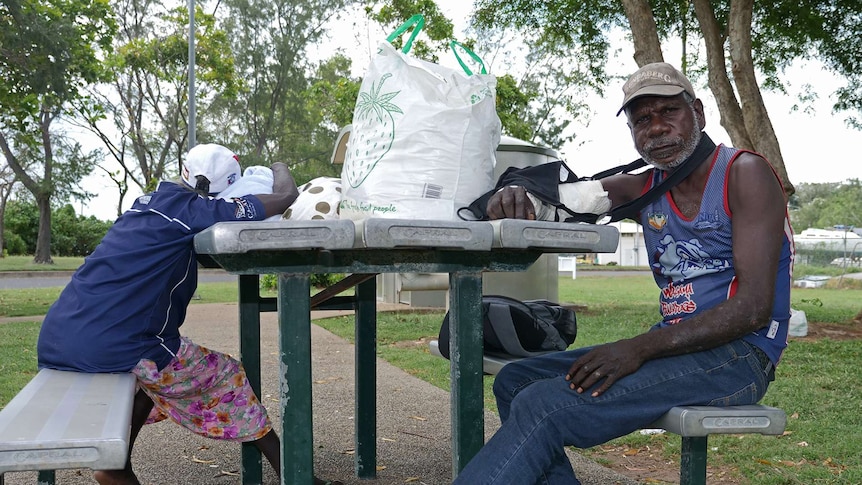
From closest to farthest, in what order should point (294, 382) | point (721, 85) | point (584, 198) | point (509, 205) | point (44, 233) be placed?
point (294, 382) < point (509, 205) < point (584, 198) < point (721, 85) < point (44, 233)

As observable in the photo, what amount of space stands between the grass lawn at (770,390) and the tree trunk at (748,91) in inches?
88.4

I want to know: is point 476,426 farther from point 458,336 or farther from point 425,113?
point 425,113

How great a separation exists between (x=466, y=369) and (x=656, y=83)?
1.02 meters

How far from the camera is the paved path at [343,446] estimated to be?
11.5ft

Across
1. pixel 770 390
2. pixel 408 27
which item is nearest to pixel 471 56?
pixel 408 27

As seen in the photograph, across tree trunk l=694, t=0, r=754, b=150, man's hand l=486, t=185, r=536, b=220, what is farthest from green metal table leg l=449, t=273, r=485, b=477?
→ tree trunk l=694, t=0, r=754, b=150

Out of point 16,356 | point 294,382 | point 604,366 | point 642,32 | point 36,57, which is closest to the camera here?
point 294,382

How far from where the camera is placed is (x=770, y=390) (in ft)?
→ 18.7

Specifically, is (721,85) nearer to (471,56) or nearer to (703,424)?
(471,56)

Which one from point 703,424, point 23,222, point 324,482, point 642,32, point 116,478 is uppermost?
point 642,32

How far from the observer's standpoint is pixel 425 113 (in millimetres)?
2117

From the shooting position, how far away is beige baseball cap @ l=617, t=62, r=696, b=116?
2.27m

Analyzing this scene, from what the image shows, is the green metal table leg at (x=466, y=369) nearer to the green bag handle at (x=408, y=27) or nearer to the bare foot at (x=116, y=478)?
the green bag handle at (x=408, y=27)

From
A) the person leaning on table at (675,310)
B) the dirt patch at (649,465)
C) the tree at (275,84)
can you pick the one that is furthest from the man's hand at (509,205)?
the tree at (275,84)
